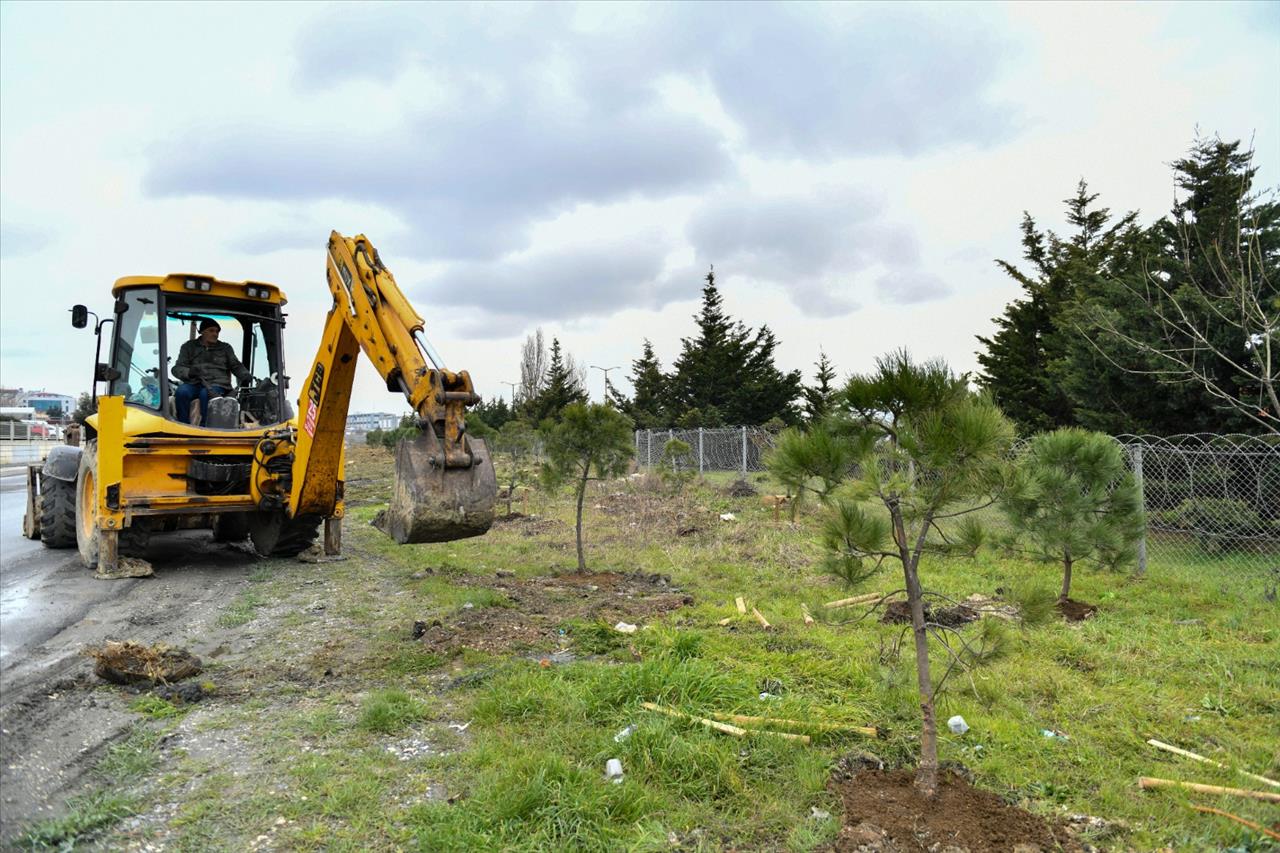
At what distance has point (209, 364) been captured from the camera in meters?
9.12

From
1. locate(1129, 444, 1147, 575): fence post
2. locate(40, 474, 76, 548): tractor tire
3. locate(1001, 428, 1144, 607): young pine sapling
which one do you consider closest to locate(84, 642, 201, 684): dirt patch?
locate(40, 474, 76, 548): tractor tire

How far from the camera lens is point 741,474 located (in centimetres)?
1880

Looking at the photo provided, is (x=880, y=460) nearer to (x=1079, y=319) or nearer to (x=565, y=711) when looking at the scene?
(x=565, y=711)

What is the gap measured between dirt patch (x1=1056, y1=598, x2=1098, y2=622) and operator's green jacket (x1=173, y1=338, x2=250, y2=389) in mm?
9283

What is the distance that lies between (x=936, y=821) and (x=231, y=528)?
34.2 ft

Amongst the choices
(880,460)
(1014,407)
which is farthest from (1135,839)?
(1014,407)

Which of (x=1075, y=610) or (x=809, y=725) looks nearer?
(x=809, y=725)

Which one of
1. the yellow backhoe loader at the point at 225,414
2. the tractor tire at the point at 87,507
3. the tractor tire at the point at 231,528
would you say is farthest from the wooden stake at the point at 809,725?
the tractor tire at the point at 231,528

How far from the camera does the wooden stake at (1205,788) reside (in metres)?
3.49

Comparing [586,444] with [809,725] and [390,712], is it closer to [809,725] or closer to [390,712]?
[390,712]

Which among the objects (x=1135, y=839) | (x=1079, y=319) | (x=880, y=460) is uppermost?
(x=1079, y=319)

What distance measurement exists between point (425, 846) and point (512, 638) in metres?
2.98

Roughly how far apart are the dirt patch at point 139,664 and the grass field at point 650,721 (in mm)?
225

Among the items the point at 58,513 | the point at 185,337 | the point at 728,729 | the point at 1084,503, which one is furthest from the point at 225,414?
the point at 1084,503
